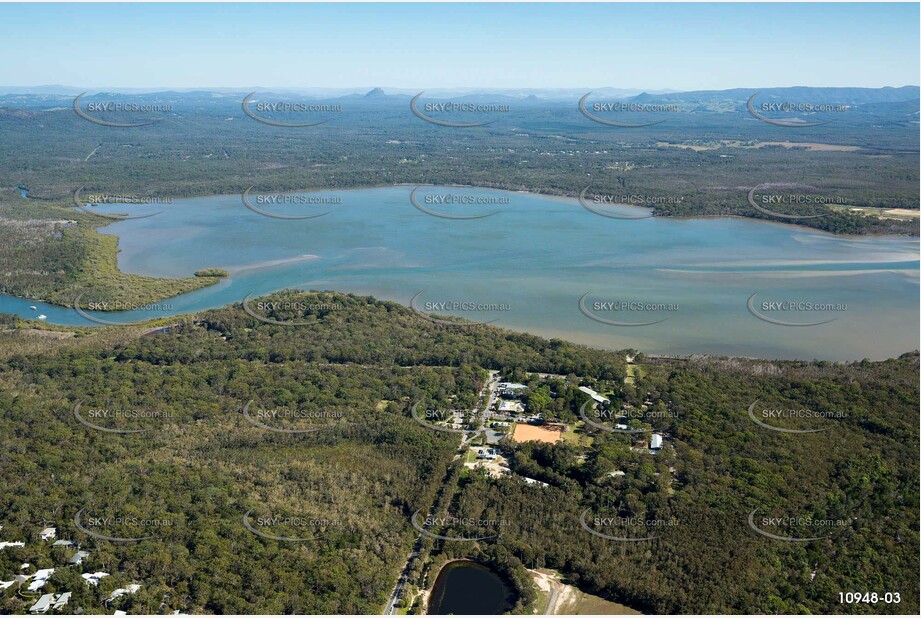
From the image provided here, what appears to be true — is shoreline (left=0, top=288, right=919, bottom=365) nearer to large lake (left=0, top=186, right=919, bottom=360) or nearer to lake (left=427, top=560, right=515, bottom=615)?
large lake (left=0, top=186, right=919, bottom=360)

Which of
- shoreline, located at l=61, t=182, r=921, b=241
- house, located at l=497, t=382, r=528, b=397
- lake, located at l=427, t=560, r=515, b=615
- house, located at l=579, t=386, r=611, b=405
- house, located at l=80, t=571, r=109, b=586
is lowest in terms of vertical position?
lake, located at l=427, t=560, r=515, b=615

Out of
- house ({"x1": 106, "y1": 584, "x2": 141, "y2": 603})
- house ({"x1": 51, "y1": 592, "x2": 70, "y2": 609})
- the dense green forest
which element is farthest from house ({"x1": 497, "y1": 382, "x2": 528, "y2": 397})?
house ({"x1": 51, "y1": 592, "x2": 70, "y2": 609})

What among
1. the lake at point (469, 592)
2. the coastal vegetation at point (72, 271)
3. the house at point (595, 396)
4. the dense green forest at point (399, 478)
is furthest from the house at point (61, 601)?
the coastal vegetation at point (72, 271)

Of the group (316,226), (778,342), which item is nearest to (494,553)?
(778,342)

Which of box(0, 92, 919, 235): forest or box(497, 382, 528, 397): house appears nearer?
box(497, 382, 528, 397): house

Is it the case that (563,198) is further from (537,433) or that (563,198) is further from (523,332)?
(537,433)

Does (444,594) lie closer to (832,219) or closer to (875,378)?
(875,378)

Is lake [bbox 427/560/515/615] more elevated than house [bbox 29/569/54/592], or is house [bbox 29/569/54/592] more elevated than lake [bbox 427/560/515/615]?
house [bbox 29/569/54/592]
